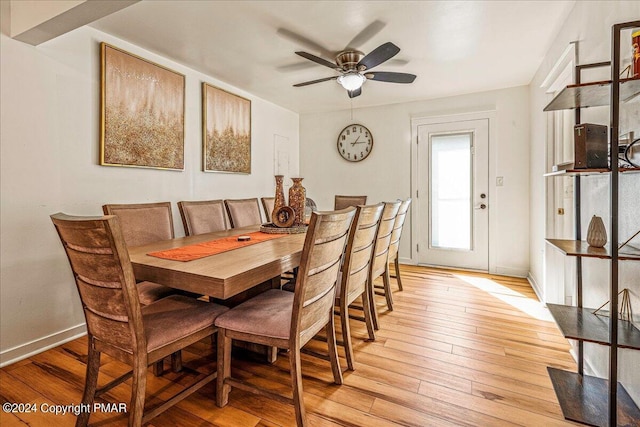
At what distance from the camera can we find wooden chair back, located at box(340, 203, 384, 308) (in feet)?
6.03

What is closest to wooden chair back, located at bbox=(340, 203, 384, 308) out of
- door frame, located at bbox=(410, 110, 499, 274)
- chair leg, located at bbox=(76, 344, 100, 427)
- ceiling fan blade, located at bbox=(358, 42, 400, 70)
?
ceiling fan blade, located at bbox=(358, 42, 400, 70)

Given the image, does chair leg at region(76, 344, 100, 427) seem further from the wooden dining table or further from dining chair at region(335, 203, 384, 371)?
dining chair at region(335, 203, 384, 371)

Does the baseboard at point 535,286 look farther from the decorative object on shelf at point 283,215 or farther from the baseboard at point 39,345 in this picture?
the baseboard at point 39,345

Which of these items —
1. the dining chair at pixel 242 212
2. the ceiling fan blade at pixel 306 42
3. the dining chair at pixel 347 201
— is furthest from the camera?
the dining chair at pixel 347 201

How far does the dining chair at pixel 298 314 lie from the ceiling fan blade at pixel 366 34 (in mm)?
1710

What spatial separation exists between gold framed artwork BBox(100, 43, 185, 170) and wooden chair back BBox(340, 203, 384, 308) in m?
2.09

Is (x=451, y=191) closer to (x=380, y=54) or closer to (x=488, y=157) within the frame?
(x=488, y=157)

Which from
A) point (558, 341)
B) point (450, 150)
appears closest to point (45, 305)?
point (558, 341)

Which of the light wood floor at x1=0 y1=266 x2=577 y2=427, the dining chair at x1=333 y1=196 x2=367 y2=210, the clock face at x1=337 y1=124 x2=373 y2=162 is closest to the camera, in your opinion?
the light wood floor at x1=0 y1=266 x2=577 y2=427

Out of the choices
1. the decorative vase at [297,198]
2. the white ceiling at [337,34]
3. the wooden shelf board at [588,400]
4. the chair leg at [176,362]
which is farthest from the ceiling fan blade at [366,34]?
the chair leg at [176,362]

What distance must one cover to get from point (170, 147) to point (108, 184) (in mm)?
676

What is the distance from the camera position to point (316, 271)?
1410 mm

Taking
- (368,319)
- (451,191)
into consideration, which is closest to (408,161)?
(451,191)

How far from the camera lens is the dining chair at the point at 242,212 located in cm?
309
